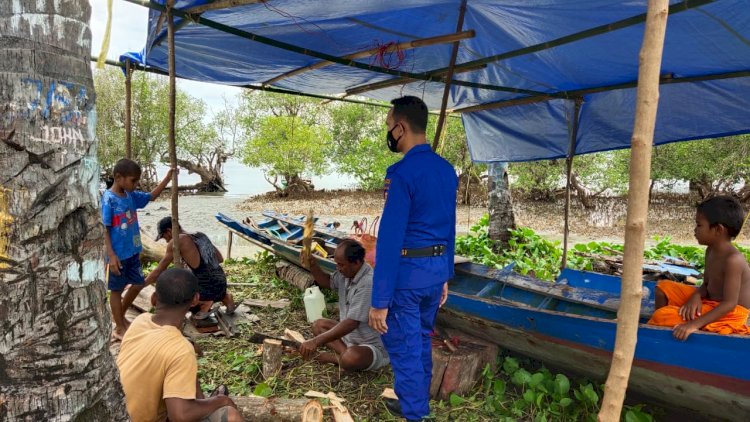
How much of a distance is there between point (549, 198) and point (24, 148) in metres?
19.0

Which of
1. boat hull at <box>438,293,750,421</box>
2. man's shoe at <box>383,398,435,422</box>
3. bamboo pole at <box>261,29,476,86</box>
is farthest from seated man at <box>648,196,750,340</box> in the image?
bamboo pole at <box>261,29,476,86</box>

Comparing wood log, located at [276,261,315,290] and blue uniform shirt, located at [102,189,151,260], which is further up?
blue uniform shirt, located at [102,189,151,260]

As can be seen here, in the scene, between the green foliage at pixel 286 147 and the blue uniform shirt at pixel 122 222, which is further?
the green foliage at pixel 286 147

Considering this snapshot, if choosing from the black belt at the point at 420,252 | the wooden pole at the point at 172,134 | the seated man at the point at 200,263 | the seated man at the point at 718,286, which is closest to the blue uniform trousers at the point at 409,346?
the black belt at the point at 420,252

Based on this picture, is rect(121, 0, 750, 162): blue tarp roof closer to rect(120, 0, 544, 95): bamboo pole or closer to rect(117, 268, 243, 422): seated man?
rect(120, 0, 544, 95): bamboo pole

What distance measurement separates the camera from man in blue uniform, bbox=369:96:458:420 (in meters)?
2.64

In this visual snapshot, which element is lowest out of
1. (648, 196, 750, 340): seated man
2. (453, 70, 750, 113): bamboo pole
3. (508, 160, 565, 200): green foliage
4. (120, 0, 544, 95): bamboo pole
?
(648, 196, 750, 340): seated man

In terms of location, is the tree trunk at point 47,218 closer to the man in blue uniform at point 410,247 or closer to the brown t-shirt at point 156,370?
the brown t-shirt at point 156,370

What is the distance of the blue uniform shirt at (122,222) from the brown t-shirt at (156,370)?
229 centimetres

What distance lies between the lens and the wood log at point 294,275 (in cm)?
597

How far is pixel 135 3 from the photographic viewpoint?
11.3 ft

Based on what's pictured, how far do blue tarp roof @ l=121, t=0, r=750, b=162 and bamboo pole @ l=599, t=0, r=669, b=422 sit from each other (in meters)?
1.85

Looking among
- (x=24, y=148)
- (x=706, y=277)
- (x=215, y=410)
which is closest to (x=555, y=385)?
(x=706, y=277)

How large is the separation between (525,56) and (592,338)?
273cm
